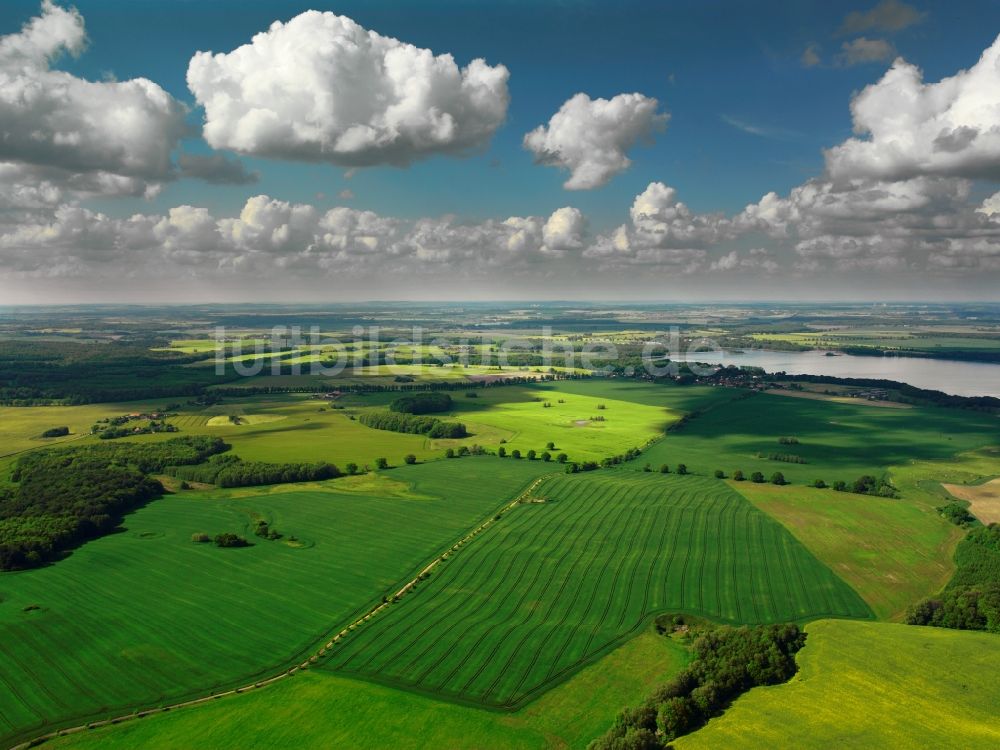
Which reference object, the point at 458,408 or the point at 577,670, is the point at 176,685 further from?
the point at 458,408

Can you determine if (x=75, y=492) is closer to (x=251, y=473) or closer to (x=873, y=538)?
(x=251, y=473)

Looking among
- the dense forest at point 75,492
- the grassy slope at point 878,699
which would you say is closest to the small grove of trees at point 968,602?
the grassy slope at point 878,699

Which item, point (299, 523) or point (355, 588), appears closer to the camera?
point (355, 588)

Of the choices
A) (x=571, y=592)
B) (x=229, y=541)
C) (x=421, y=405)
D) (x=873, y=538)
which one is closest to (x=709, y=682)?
(x=571, y=592)

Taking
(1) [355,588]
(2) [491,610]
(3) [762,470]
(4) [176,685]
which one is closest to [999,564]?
(3) [762,470]

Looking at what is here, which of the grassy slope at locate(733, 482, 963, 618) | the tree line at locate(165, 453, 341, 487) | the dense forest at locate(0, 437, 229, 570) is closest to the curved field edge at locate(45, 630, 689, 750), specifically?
the grassy slope at locate(733, 482, 963, 618)

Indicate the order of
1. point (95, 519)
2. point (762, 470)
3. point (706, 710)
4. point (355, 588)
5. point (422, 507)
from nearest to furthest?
point (706, 710)
point (355, 588)
point (95, 519)
point (422, 507)
point (762, 470)
